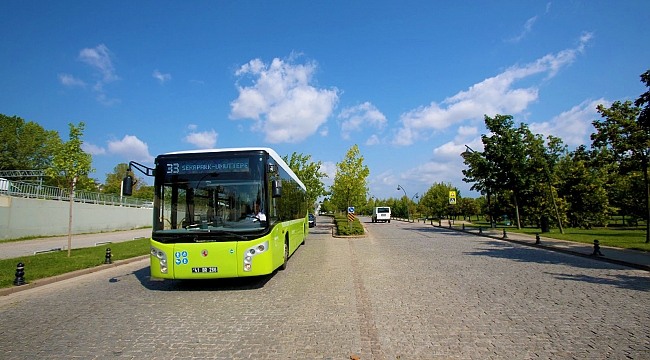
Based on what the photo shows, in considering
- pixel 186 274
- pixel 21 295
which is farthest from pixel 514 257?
pixel 21 295

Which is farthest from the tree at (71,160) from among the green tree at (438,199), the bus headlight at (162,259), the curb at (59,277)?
the green tree at (438,199)

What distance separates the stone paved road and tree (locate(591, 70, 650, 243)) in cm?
954

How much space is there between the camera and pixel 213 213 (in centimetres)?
814

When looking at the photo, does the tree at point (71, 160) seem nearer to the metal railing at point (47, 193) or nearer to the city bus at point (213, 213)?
the city bus at point (213, 213)

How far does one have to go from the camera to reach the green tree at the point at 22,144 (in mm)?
47781

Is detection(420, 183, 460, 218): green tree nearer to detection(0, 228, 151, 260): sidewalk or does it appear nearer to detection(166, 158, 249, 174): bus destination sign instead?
detection(0, 228, 151, 260): sidewalk

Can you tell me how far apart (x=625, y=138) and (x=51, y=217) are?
117 ft

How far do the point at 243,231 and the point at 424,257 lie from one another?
26.2 feet

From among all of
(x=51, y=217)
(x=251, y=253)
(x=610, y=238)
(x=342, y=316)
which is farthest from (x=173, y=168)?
(x=51, y=217)

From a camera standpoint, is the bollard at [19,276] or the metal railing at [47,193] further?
the metal railing at [47,193]

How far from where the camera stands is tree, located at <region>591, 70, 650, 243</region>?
54.4 feet

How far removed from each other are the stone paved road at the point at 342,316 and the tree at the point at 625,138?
9.54 meters

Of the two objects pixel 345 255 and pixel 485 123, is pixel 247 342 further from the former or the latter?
pixel 485 123

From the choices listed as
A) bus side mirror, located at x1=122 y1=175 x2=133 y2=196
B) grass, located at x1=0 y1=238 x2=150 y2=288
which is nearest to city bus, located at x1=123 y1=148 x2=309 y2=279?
bus side mirror, located at x1=122 y1=175 x2=133 y2=196
